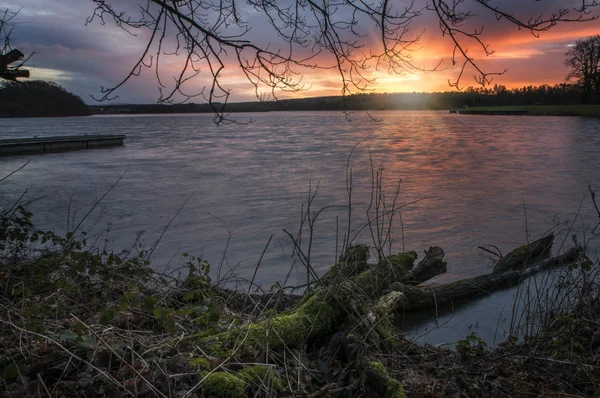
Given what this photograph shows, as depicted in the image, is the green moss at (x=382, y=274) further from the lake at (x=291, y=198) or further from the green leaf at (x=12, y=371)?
the green leaf at (x=12, y=371)

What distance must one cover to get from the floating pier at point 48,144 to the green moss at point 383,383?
104ft

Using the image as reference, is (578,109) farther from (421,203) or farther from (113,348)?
(113,348)

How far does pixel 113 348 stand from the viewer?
103 inches

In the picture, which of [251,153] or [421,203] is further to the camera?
[251,153]

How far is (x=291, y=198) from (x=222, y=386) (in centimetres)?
1569

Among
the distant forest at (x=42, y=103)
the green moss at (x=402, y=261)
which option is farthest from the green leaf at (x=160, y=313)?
the distant forest at (x=42, y=103)

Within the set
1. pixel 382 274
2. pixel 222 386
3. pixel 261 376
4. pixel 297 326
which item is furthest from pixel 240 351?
pixel 382 274

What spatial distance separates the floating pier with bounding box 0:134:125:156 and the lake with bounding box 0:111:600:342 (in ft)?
4.68

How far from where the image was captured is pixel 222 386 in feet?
8.73

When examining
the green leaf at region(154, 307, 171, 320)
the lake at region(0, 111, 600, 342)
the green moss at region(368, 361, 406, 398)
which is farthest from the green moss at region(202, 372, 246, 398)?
the lake at region(0, 111, 600, 342)

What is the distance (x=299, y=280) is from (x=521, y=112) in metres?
99.6

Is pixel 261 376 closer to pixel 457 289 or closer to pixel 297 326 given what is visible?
pixel 297 326

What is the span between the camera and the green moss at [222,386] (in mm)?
2639

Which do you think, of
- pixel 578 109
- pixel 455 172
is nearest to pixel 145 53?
pixel 455 172
